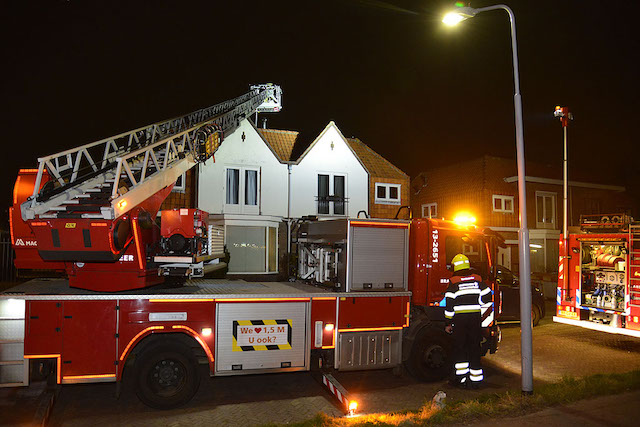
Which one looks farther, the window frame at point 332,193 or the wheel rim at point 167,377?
the window frame at point 332,193

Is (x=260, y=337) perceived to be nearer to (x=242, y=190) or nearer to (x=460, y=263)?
(x=460, y=263)

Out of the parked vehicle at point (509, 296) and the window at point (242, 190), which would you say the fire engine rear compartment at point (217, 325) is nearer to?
the parked vehicle at point (509, 296)

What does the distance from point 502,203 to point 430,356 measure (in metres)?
20.0

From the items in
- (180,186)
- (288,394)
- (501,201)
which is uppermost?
(180,186)

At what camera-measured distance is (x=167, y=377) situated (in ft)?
21.2

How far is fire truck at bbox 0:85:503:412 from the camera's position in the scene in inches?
242

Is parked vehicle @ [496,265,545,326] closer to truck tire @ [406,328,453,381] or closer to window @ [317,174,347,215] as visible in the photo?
truck tire @ [406,328,453,381]

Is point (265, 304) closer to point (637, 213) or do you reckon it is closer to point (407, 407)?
point (407, 407)

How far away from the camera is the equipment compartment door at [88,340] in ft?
20.2

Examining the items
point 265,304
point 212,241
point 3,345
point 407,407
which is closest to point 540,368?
point 407,407

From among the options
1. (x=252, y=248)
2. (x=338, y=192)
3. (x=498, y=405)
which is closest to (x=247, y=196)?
(x=252, y=248)

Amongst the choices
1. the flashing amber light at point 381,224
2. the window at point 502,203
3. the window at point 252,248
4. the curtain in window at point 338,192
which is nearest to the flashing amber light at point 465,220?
the flashing amber light at point 381,224

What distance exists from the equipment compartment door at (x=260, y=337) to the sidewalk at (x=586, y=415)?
9.14ft

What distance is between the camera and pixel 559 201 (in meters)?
27.1
